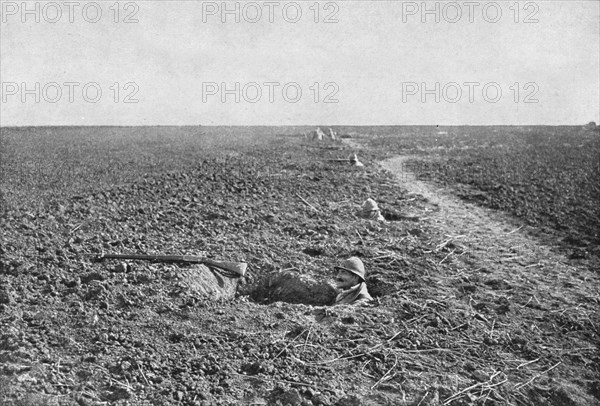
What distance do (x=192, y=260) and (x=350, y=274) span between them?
1476 mm

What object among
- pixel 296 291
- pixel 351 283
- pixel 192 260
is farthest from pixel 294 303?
pixel 192 260

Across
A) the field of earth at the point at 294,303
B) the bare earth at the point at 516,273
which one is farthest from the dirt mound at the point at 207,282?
the bare earth at the point at 516,273

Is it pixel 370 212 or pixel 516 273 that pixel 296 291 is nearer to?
pixel 516 273

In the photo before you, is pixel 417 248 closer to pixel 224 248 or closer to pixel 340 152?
pixel 224 248

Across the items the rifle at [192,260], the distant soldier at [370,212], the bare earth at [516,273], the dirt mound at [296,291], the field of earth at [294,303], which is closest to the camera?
the field of earth at [294,303]

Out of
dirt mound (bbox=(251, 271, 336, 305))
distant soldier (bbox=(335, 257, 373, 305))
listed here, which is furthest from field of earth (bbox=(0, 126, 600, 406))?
distant soldier (bbox=(335, 257, 373, 305))

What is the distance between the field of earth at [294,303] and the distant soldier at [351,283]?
17 cm

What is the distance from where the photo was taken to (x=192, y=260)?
516 centimetres

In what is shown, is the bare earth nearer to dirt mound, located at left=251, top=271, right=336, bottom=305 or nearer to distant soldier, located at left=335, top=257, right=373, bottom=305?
distant soldier, located at left=335, top=257, right=373, bottom=305

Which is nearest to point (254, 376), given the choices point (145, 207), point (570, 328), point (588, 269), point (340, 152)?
point (570, 328)

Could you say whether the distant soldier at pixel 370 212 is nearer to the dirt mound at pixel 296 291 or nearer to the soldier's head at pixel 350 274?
the soldier's head at pixel 350 274

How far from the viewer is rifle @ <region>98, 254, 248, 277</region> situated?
17.0 feet

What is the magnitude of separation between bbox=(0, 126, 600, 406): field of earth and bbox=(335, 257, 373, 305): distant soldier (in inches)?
6.7

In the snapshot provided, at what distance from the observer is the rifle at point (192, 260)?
5.17 metres
